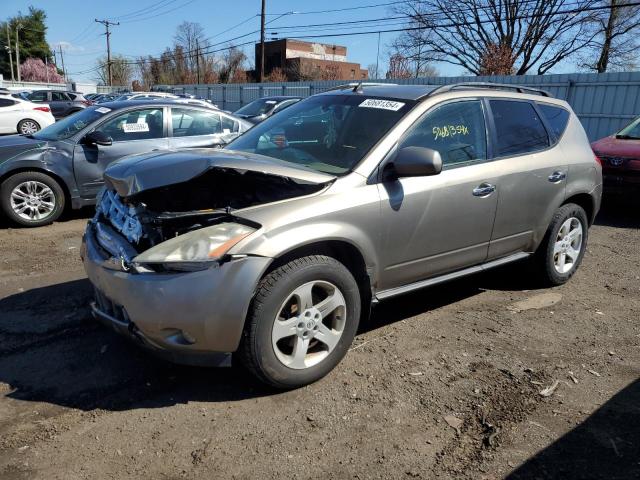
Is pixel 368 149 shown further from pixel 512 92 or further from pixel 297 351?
pixel 512 92

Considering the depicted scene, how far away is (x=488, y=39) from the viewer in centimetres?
3822

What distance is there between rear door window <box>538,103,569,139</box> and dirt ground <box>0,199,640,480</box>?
1.63m

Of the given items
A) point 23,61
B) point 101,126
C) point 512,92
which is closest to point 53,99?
point 101,126

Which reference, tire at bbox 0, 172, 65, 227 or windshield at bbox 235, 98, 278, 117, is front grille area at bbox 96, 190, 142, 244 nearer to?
tire at bbox 0, 172, 65, 227

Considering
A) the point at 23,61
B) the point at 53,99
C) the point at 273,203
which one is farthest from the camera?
the point at 23,61

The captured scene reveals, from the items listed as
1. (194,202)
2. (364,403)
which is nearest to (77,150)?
(194,202)

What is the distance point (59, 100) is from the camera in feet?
87.5

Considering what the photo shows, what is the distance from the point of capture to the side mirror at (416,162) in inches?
125

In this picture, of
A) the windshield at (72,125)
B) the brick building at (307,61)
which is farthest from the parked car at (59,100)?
the brick building at (307,61)

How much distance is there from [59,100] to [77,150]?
23.3m

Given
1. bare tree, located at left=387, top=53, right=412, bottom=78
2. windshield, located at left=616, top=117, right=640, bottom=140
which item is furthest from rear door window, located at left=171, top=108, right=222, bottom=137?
bare tree, located at left=387, top=53, right=412, bottom=78

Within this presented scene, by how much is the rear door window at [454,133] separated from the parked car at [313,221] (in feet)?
0.04

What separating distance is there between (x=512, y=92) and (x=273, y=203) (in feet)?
8.92

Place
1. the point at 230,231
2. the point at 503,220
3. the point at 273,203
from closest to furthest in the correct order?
the point at 230,231, the point at 273,203, the point at 503,220
